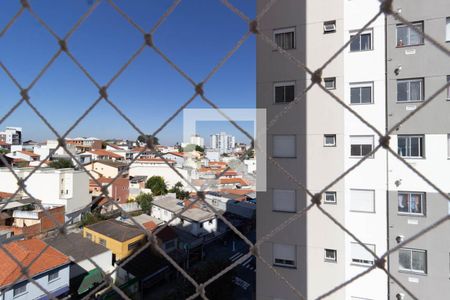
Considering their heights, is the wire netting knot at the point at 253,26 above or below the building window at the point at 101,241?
above

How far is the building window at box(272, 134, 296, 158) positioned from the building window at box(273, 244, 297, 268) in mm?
756

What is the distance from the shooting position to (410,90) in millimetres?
2184

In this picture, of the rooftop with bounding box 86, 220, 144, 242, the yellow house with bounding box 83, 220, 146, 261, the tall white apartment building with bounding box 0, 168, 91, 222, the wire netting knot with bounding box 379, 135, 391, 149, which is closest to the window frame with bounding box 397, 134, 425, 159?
the wire netting knot with bounding box 379, 135, 391, 149

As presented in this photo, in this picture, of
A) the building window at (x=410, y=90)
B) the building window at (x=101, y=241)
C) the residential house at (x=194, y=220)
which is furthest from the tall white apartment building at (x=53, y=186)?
the building window at (x=410, y=90)

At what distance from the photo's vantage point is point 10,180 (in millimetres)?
9195

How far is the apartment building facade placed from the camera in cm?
213

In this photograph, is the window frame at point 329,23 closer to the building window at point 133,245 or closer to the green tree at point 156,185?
the building window at point 133,245

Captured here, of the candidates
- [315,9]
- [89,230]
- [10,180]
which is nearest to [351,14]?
[315,9]

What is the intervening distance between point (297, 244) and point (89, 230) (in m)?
6.29

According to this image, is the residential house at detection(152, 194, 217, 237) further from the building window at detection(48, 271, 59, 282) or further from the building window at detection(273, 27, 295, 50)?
the building window at detection(273, 27, 295, 50)

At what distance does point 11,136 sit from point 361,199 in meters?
27.6

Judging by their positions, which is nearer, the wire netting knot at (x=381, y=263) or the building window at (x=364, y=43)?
the wire netting knot at (x=381, y=263)

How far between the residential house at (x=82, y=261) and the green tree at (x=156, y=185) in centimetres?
636

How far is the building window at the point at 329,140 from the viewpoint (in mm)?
2143
